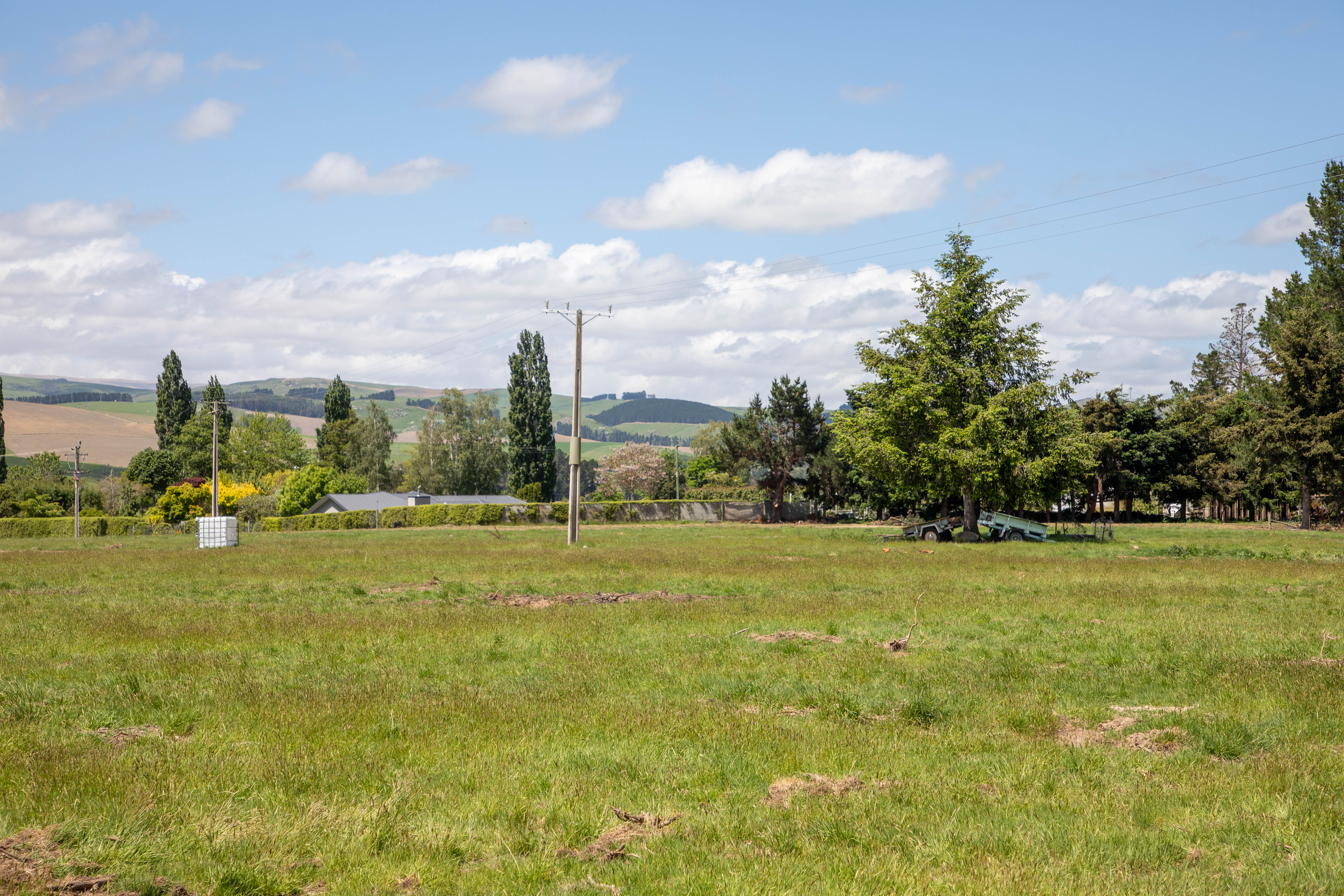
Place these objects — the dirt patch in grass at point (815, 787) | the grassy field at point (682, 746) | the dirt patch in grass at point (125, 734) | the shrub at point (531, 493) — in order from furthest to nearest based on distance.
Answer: the shrub at point (531, 493) → the dirt patch in grass at point (125, 734) → the dirt patch in grass at point (815, 787) → the grassy field at point (682, 746)

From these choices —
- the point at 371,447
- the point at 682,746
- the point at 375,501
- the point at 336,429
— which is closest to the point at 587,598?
the point at 682,746

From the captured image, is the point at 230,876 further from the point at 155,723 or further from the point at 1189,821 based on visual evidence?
the point at 1189,821

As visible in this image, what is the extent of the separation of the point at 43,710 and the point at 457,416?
114054 mm

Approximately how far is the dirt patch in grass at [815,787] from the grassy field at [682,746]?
4 cm

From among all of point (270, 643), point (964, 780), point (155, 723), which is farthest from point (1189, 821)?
point (270, 643)

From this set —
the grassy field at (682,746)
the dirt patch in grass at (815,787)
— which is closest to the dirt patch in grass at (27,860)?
the grassy field at (682,746)

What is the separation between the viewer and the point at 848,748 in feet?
28.1

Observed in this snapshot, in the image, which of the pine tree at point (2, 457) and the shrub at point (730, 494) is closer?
the pine tree at point (2, 457)

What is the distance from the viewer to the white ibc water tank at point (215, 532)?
4794 cm

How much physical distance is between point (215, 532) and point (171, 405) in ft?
261

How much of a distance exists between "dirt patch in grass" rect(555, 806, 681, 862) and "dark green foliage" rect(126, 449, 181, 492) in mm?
119029

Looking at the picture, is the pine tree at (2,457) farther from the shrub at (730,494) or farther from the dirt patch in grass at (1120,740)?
the dirt patch in grass at (1120,740)

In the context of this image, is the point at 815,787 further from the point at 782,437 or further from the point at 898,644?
the point at 782,437

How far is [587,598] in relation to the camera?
2072 cm
